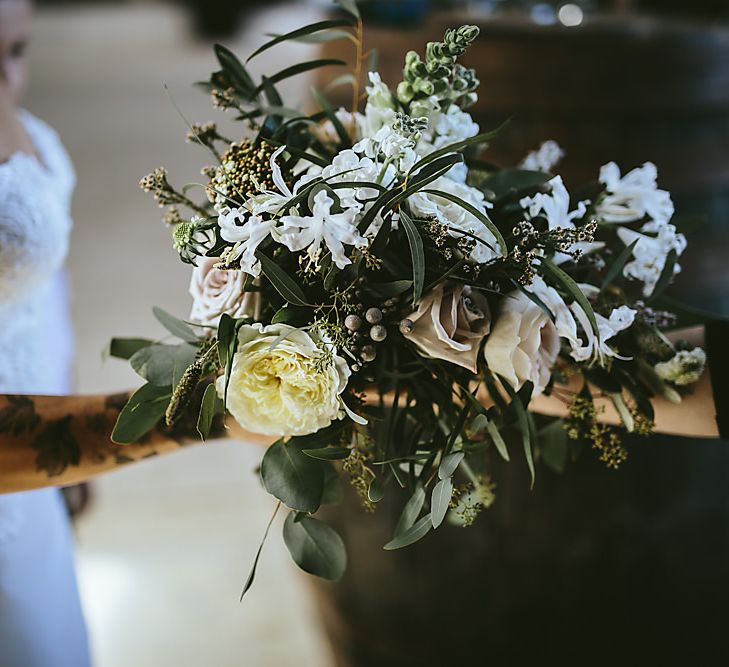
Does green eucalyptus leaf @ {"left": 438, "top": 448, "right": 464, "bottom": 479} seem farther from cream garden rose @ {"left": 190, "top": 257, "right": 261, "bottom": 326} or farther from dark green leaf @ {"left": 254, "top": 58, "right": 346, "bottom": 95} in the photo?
dark green leaf @ {"left": 254, "top": 58, "right": 346, "bottom": 95}

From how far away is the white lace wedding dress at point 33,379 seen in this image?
3.17 feet

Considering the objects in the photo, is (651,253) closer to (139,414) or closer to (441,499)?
(441,499)

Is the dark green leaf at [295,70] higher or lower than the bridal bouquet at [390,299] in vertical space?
higher

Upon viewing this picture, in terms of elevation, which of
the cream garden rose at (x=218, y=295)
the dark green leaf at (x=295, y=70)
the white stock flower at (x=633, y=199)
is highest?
the dark green leaf at (x=295, y=70)

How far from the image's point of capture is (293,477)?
2.04ft

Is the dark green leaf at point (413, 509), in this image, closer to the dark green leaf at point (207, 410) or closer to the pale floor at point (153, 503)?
the dark green leaf at point (207, 410)

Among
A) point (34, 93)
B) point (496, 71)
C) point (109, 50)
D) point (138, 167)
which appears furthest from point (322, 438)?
point (109, 50)

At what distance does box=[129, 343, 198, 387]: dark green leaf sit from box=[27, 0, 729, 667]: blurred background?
0.10 m

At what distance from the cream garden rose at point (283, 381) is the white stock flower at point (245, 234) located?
6cm

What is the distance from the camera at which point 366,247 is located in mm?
554

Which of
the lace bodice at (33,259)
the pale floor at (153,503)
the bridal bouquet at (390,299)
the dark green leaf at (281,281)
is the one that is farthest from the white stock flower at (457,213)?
the pale floor at (153,503)

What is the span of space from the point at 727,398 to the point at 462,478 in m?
0.29

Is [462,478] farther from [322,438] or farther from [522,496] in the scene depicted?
[522,496]

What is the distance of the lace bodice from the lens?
3.13 feet
